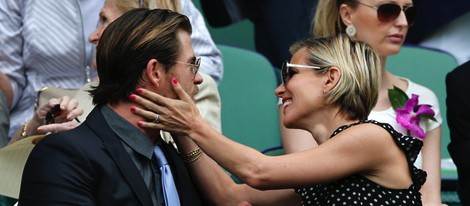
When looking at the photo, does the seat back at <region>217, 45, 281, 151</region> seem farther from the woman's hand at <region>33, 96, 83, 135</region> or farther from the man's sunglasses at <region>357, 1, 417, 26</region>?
the woman's hand at <region>33, 96, 83, 135</region>

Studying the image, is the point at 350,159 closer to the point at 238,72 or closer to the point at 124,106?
the point at 124,106

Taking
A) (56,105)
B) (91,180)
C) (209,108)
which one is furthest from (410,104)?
(91,180)

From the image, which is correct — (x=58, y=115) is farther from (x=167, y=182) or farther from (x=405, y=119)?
(x=405, y=119)

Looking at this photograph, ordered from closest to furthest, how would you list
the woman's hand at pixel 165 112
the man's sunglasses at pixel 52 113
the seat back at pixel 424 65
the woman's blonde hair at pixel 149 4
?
1. the woman's hand at pixel 165 112
2. the man's sunglasses at pixel 52 113
3. the woman's blonde hair at pixel 149 4
4. the seat back at pixel 424 65

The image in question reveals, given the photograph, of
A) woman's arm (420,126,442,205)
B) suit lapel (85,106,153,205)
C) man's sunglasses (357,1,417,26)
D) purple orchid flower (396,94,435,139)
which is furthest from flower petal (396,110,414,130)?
suit lapel (85,106,153,205)

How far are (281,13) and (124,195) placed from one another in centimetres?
305

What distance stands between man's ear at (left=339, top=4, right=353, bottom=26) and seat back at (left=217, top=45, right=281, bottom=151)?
2.75 ft

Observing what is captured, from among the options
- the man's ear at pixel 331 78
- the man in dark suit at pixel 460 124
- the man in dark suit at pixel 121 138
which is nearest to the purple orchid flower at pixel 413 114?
the man in dark suit at pixel 460 124

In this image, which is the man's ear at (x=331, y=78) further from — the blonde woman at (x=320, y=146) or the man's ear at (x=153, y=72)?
the man's ear at (x=153, y=72)

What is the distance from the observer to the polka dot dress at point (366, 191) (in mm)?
3600

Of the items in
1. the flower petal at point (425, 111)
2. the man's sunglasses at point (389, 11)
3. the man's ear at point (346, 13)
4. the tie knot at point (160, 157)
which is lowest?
the flower petal at point (425, 111)

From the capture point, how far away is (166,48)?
11.8 ft

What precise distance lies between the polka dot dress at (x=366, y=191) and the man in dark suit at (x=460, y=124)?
1.12m

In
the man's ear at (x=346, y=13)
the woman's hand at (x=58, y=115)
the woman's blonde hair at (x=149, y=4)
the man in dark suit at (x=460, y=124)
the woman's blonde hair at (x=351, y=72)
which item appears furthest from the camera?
the man's ear at (x=346, y=13)
